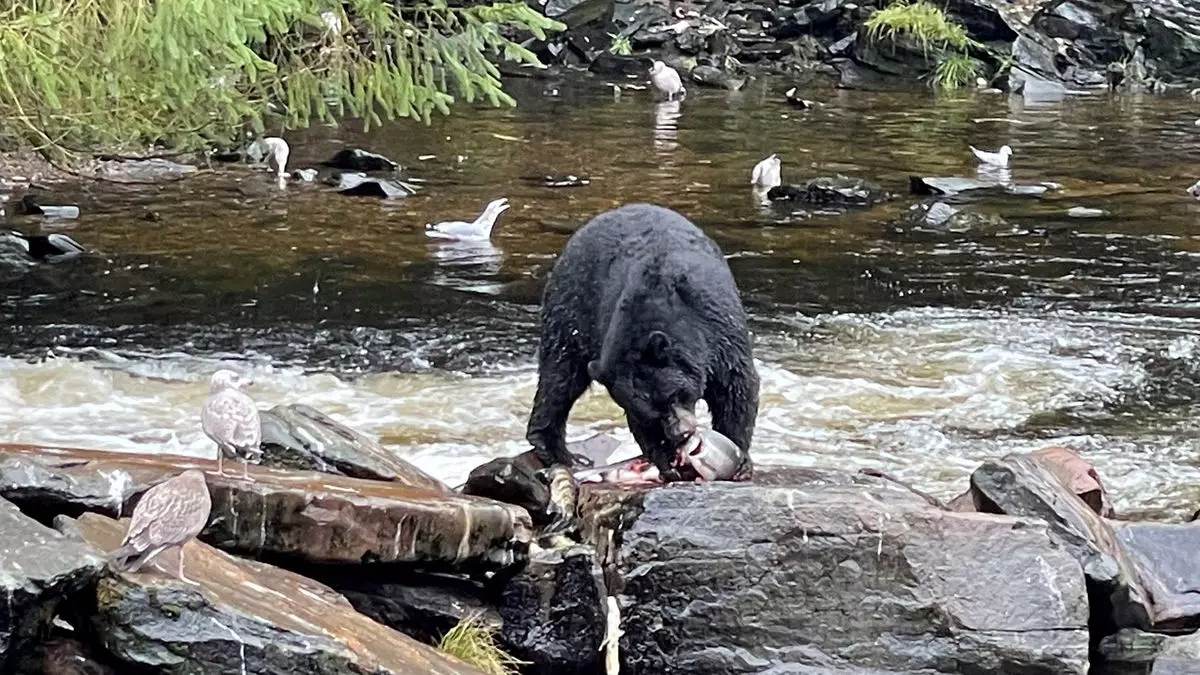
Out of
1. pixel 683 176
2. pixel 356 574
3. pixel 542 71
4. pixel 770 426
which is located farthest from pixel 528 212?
pixel 542 71

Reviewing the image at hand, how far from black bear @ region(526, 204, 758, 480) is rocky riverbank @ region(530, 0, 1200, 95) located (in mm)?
21583

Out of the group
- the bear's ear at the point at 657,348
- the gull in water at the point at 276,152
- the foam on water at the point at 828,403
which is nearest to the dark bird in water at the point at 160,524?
the bear's ear at the point at 657,348

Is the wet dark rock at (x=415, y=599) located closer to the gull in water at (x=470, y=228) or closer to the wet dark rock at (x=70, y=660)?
the wet dark rock at (x=70, y=660)

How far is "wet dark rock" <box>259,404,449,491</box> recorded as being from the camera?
584 centimetres

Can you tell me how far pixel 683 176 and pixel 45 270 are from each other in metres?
7.25

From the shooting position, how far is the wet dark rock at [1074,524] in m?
5.57

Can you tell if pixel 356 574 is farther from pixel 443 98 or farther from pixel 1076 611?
pixel 443 98

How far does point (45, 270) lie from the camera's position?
462 inches

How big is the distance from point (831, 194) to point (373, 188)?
4660 mm

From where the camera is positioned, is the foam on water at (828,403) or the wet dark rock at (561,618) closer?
the wet dark rock at (561,618)

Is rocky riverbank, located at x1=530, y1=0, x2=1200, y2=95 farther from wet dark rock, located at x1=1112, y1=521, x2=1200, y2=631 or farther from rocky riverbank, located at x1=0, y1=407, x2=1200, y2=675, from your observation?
rocky riverbank, located at x1=0, y1=407, x2=1200, y2=675

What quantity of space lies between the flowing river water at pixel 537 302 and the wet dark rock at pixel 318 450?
5.13 feet

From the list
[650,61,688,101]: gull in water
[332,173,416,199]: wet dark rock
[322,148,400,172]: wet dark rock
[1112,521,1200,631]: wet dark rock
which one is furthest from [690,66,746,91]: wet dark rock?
[1112,521,1200,631]: wet dark rock

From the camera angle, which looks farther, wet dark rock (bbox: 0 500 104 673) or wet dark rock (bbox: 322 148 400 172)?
wet dark rock (bbox: 322 148 400 172)
